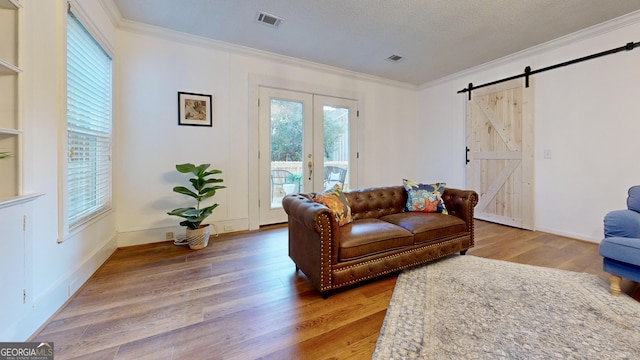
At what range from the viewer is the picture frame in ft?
10.7

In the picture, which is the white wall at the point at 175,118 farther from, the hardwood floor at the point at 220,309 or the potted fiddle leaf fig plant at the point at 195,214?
the hardwood floor at the point at 220,309

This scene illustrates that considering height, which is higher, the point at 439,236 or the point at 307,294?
the point at 439,236

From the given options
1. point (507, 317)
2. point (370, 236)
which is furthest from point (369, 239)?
point (507, 317)

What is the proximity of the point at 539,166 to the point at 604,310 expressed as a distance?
2556 millimetres

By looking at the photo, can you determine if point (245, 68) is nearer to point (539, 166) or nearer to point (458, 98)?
point (458, 98)

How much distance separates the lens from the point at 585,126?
3.18 m

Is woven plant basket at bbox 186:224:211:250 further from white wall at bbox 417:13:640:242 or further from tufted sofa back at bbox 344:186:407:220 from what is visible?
white wall at bbox 417:13:640:242

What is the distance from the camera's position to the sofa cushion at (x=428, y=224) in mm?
2324

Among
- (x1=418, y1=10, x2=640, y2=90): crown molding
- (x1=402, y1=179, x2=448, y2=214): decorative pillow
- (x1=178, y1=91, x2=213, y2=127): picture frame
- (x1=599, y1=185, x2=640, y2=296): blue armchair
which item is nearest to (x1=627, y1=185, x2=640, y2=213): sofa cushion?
(x1=599, y1=185, x2=640, y2=296): blue armchair

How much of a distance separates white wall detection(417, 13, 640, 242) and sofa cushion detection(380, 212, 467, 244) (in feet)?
6.53

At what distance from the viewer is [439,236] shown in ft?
7.98

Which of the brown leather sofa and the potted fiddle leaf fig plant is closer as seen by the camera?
Result: the brown leather sofa

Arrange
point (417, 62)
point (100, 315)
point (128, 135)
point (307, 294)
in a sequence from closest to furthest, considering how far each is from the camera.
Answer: point (100, 315) < point (307, 294) < point (128, 135) < point (417, 62)

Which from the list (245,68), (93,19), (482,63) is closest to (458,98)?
(482,63)
